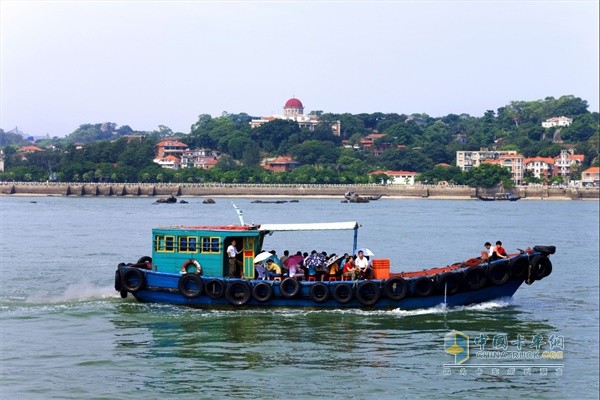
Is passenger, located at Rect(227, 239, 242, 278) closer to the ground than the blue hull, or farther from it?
farther from it

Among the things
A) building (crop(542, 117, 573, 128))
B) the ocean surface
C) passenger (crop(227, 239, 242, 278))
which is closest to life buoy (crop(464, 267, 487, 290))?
the ocean surface

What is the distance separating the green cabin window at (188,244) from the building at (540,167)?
5003 inches

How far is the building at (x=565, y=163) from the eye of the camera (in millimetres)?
150250

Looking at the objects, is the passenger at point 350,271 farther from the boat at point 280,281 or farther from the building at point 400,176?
the building at point 400,176

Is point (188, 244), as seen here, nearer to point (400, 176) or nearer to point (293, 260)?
point (293, 260)

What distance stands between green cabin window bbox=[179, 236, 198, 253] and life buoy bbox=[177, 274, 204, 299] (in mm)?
710

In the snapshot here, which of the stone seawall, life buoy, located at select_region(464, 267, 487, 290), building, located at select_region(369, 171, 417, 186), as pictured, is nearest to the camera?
life buoy, located at select_region(464, 267, 487, 290)

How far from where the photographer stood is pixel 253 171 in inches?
5556

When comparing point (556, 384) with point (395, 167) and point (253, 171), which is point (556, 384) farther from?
point (395, 167)

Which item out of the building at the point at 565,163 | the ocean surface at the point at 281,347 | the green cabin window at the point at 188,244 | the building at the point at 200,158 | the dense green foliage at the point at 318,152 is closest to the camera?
the ocean surface at the point at 281,347

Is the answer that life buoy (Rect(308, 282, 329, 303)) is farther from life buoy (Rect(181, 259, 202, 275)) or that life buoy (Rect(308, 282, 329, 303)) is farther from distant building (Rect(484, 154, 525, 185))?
distant building (Rect(484, 154, 525, 185))

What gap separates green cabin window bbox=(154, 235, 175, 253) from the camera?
86.0 ft

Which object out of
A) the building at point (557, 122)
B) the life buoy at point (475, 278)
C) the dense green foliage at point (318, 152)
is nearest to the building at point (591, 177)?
the dense green foliage at point (318, 152)

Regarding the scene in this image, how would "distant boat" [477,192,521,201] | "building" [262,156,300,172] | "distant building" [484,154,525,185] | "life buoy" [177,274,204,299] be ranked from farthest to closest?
"building" [262,156,300,172]
"distant building" [484,154,525,185]
"distant boat" [477,192,521,201]
"life buoy" [177,274,204,299]
